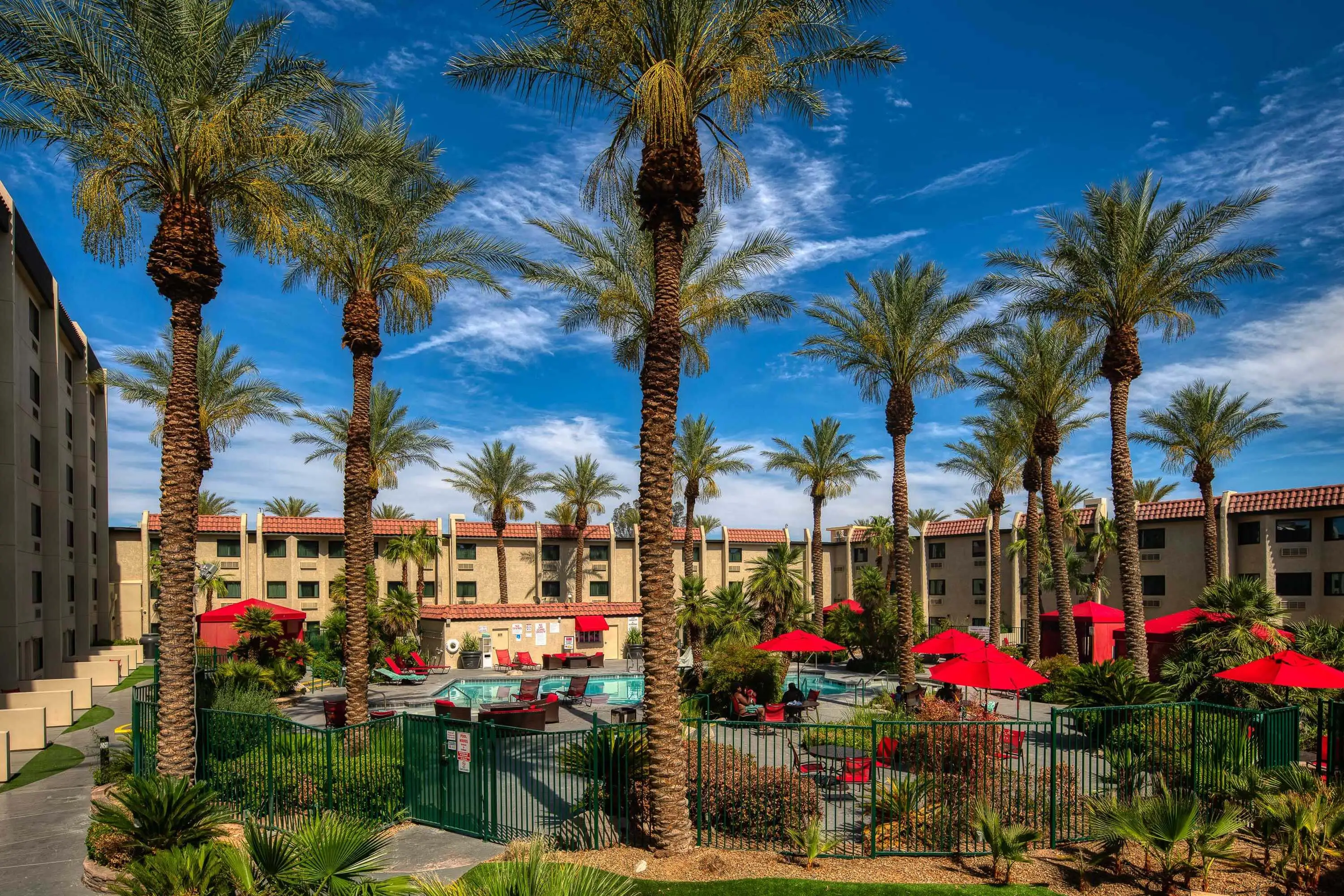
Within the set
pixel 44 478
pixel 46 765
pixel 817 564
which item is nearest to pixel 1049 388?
pixel 817 564

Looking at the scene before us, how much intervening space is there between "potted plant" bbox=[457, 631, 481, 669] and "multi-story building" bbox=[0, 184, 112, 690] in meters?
16.0

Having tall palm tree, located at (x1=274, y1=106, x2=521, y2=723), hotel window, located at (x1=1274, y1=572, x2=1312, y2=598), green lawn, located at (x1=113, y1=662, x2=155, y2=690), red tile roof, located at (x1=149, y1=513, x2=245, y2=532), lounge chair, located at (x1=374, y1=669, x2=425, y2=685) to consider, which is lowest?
green lawn, located at (x1=113, y1=662, x2=155, y2=690)

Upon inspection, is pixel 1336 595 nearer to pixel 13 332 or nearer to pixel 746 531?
pixel 746 531

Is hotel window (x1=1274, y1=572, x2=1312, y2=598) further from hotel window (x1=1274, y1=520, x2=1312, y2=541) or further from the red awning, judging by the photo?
the red awning

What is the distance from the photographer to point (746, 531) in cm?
6588

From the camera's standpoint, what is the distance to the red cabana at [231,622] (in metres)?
29.0

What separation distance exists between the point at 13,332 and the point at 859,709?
104ft

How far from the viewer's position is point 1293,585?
4066 cm

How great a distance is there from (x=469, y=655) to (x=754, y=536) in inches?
1222

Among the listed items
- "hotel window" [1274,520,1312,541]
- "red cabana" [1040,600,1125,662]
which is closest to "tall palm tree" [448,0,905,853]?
"red cabana" [1040,600,1125,662]

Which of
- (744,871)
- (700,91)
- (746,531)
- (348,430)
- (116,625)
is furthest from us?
(746,531)

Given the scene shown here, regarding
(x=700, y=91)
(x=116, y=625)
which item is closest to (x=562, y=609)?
(x=116, y=625)

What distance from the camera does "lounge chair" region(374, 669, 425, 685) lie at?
32.3 m

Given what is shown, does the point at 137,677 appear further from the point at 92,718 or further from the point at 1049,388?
the point at 1049,388
